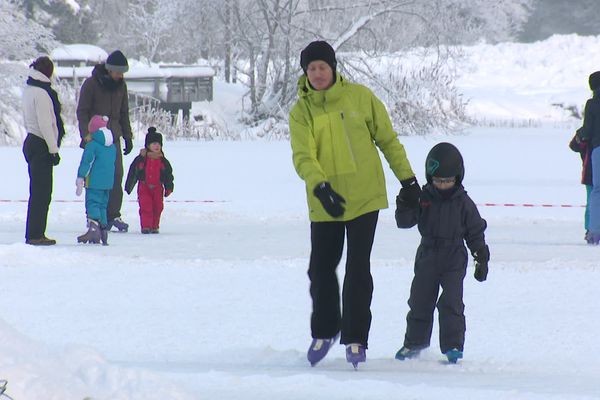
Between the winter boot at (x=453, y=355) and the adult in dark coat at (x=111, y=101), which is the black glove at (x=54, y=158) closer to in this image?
the adult in dark coat at (x=111, y=101)

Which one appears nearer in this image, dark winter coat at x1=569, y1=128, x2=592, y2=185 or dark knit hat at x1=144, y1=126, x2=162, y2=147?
dark winter coat at x1=569, y1=128, x2=592, y2=185

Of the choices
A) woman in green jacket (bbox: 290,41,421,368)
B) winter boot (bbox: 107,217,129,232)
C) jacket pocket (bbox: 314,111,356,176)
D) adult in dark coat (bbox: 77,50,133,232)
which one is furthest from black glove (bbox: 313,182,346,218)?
winter boot (bbox: 107,217,129,232)

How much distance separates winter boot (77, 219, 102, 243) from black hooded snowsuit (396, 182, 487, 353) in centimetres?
586

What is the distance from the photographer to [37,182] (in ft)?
38.3

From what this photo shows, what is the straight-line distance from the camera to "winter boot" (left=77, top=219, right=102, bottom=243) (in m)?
11.9

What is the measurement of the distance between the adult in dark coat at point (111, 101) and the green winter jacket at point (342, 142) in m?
6.38

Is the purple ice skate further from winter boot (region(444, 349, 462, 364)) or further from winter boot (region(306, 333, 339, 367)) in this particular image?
winter boot (region(306, 333, 339, 367))

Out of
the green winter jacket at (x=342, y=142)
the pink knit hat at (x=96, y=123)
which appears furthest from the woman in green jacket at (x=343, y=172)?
the pink knit hat at (x=96, y=123)

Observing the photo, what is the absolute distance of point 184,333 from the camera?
24.5 ft

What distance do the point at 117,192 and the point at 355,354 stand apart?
7.10 metres

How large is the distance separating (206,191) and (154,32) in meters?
42.9

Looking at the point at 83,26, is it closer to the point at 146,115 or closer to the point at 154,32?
the point at 154,32

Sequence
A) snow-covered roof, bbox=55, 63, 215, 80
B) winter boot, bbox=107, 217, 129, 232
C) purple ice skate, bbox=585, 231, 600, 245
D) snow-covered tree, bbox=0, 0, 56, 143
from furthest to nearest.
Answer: snow-covered roof, bbox=55, 63, 215, 80, snow-covered tree, bbox=0, 0, 56, 143, winter boot, bbox=107, 217, 129, 232, purple ice skate, bbox=585, 231, 600, 245

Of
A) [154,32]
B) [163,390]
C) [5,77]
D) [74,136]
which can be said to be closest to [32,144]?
[163,390]
